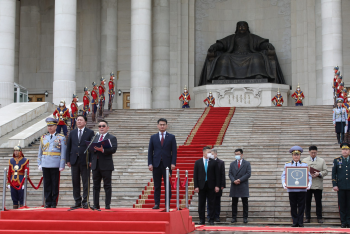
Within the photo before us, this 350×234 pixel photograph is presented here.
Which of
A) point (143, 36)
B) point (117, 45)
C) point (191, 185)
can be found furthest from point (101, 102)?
point (117, 45)

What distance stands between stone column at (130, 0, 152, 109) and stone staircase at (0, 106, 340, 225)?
4967mm

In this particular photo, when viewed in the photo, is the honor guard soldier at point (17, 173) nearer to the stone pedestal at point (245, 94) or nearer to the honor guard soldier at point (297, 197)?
the honor guard soldier at point (297, 197)

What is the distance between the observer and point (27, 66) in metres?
35.5

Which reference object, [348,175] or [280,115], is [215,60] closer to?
[280,115]

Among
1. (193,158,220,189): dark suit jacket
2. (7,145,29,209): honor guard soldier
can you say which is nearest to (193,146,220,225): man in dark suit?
(193,158,220,189): dark suit jacket

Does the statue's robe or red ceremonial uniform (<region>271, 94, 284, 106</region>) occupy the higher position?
the statue's robe

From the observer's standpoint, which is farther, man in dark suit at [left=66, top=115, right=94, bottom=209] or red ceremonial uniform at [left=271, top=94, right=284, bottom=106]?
red ceremonial uniform at [left=271, top=94, right=284, bottom=106]

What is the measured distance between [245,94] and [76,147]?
76.3 feet

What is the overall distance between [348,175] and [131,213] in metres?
4.86

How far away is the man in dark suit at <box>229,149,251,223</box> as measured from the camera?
12203mm

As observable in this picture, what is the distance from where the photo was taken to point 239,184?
40.6ft

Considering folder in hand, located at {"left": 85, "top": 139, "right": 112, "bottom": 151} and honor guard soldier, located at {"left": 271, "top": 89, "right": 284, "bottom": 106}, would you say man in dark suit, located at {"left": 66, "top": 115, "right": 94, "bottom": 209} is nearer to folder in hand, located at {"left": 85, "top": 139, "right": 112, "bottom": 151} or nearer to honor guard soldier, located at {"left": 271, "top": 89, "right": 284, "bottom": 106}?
folder in hand, located at {"left": 85, "top": 139, "right": 112, "bottom": 151}

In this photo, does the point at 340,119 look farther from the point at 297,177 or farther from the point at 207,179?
the point at 207,179

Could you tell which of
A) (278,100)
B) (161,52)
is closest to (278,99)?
(278,100)
